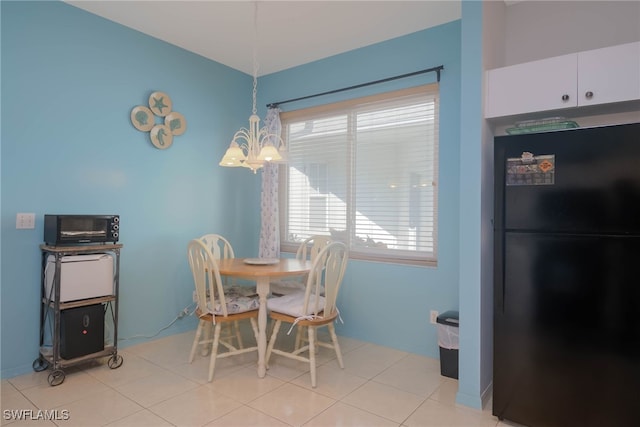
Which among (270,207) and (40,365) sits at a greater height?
(270,207)

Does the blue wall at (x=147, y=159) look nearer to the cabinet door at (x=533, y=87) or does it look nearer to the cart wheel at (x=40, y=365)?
the cart wheel at (x=40, y=365)

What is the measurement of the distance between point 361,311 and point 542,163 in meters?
2.03

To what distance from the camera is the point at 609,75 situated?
6.56 ft

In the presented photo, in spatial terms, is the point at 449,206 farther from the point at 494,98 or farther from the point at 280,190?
the point at 280,190

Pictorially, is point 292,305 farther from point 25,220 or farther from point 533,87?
point 533,87

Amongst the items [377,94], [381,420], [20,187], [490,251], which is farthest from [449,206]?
[20,187]

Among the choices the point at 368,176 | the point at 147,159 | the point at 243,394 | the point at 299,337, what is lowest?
the point at 243,394

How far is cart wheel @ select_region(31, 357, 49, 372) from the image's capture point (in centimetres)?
266

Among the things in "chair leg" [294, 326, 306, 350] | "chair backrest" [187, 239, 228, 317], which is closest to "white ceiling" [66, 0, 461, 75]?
"chair backrest" [187, 239, 228, 317]

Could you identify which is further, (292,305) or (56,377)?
(292,305)

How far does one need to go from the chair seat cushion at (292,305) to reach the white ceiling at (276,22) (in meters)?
2.17

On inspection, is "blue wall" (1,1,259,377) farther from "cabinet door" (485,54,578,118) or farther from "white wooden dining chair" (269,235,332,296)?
"cabinet door" (485,54,578,118)

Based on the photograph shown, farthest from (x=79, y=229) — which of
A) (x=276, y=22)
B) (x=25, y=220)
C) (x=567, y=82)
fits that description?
(x=567, y=82)

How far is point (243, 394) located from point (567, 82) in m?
2.66
